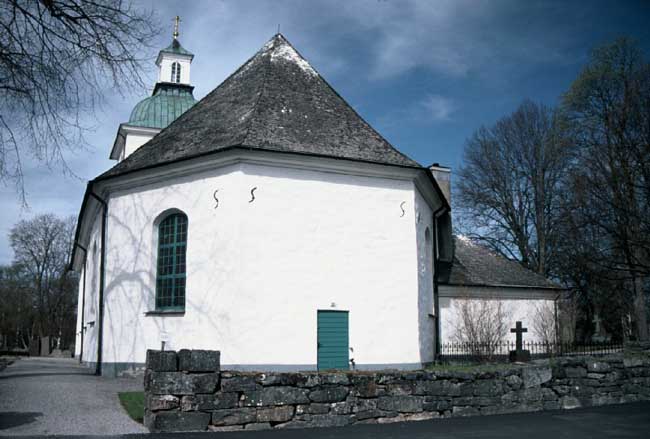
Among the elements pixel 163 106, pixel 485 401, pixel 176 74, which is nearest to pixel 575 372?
pixel 485 401

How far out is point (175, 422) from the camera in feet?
26.9

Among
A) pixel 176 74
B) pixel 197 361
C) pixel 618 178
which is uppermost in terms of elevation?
pixel 176 74

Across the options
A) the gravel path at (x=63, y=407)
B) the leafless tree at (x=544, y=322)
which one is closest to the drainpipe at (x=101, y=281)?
the gravel path at (x=63, y=407)

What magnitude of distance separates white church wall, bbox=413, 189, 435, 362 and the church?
0.12m

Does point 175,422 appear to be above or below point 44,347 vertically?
above

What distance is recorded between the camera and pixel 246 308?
14812 millimetres

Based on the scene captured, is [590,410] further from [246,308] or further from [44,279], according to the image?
[44,279]

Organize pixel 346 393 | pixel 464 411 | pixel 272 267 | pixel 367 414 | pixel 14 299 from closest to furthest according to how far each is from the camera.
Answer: pixel 346 393, pixel 367 414, pixel 464 411, pixel 272 267, pixel 14 299

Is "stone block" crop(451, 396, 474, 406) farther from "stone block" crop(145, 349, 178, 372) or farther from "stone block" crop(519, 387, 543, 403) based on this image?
"stone block" crop(145, 349, 178, 372)

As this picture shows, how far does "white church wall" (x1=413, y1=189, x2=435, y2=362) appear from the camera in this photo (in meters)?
17.5

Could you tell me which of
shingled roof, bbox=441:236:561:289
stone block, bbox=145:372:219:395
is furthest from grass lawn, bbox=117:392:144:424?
shingled roof, bbox=441:236:561:289

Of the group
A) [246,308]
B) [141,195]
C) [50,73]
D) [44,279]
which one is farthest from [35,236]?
[50,73]

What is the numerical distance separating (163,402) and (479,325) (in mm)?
16205

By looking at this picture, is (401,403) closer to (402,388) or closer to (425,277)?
(402,388)
